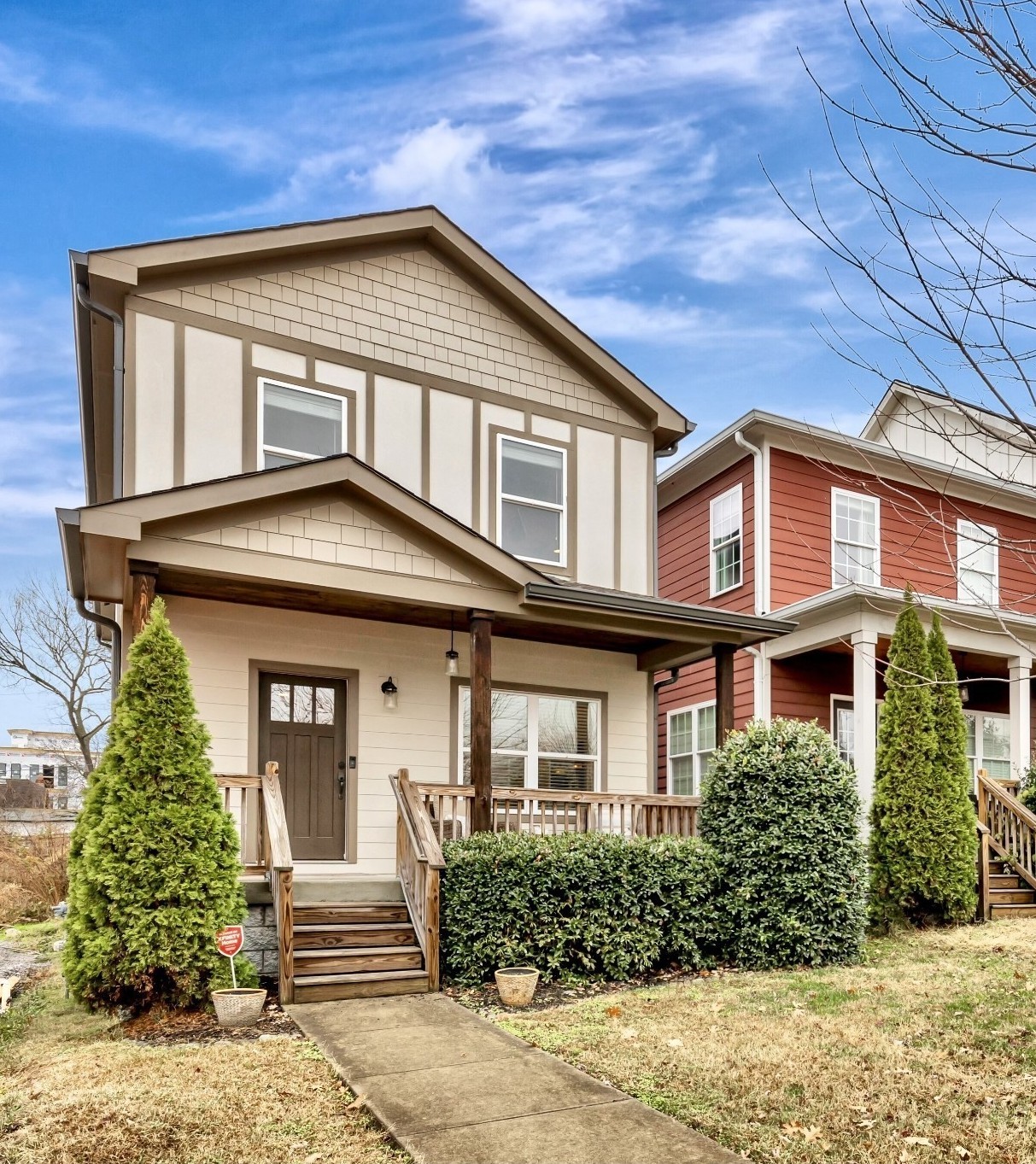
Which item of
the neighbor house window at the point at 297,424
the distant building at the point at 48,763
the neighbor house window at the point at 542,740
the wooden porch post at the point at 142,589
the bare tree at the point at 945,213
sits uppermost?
the neighbor house window at the point at 297,424

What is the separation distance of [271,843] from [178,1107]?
3147mm

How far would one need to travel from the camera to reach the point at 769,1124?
15.8 ft

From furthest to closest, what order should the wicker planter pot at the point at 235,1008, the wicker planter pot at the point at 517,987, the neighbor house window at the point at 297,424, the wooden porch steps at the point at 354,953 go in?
the neighbor house window at the point at 297,424
the wooden porch steps at the point at 354,953
the wicker planter pot at the point at 517,987
the wicker planter pot at the point at 235,1008

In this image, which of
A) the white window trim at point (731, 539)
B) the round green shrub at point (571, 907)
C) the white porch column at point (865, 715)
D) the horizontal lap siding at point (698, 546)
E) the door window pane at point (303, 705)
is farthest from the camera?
the white window trim at point (731, 539)

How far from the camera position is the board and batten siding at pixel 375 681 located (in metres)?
9.92

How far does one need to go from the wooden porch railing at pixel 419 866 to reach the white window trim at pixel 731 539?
6.99 meters

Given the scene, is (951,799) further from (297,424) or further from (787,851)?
(297,424)

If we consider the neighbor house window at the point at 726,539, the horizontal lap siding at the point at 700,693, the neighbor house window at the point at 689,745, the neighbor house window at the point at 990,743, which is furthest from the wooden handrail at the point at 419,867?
the neighbor house window at the point at 990,743

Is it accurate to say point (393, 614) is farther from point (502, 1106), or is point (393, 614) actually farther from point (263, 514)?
point (502, 1106)

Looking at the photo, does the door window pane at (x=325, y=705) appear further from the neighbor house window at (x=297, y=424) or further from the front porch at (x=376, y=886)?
the neighbor house window at (x=297, y=424)

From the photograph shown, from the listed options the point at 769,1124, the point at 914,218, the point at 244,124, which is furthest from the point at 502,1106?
the point at 244,124

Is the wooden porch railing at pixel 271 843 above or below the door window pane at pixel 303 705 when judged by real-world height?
below

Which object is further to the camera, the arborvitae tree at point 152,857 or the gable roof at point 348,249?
the gable roof at point 348,249

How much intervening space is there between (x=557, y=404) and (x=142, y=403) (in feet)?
16.1
